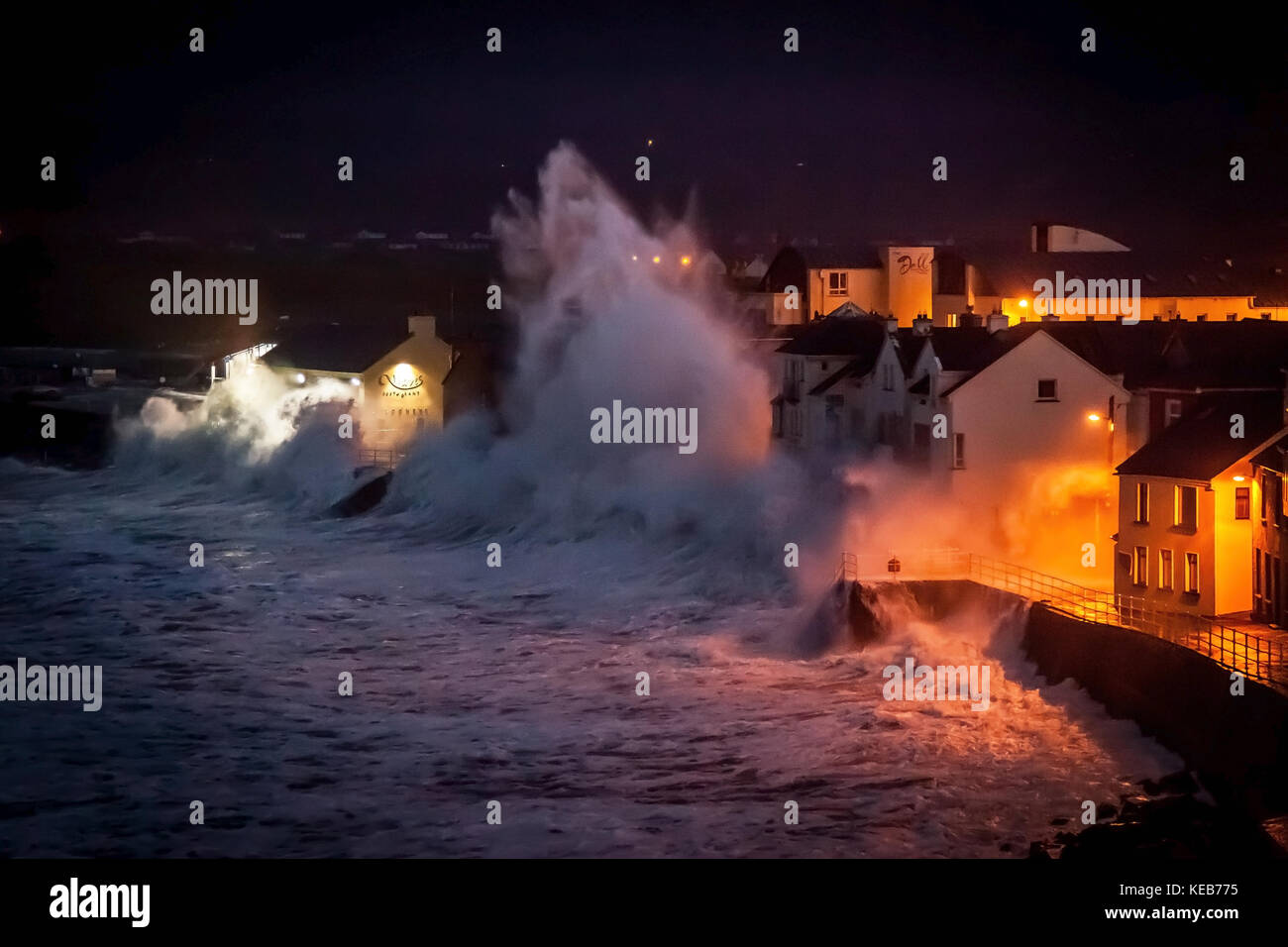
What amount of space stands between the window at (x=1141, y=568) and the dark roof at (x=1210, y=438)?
117cm

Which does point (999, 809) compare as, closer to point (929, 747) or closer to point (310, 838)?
point (929, 747)

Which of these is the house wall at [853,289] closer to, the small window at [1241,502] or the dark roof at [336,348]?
the dark roof at [336,348]

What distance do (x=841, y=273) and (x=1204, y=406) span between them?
91.1 ft

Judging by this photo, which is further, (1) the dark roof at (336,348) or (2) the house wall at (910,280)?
(1) the dark roof at (336,348)

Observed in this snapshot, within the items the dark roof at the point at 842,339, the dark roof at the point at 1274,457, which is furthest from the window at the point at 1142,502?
the dark roof at the point at 842,339

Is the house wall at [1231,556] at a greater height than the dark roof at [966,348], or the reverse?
the dark roof at [966,348]

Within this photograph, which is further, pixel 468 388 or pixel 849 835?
pixel 468 388

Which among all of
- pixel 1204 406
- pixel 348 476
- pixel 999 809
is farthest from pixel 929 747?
pixel 348 476

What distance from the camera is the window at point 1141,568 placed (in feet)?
86.7

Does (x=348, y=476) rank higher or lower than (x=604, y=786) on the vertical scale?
higher

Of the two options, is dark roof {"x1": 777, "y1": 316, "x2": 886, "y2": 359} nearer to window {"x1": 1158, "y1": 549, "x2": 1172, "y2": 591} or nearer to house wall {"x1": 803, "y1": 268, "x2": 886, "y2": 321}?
house wall {"x1": 803, "y1": 268, "x2": 886, "y2": 321}

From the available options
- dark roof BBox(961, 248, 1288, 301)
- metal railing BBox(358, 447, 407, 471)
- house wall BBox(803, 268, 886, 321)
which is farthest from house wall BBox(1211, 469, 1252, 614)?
metal railing BBox(358, 447, 407, 471)

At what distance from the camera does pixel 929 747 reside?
2192 centimetres
